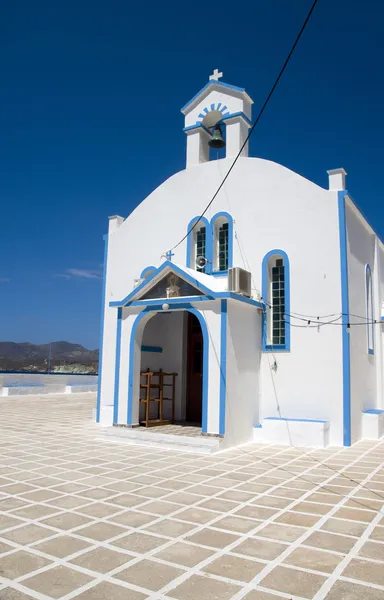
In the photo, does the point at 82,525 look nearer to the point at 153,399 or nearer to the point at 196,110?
the point at 153,399

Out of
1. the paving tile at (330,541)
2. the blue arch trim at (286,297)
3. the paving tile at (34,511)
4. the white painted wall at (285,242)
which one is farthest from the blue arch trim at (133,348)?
the paving tile at (330,541)

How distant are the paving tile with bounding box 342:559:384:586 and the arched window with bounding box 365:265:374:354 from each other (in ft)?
27.0

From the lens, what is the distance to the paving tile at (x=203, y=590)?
319cm

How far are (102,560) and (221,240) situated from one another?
8.66 m

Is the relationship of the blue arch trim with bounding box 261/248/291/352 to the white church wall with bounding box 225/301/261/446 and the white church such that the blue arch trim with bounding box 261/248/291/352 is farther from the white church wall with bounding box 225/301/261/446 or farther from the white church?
the white church wall with bounding box 225/301/261/446

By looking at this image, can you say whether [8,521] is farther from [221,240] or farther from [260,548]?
[221,240]

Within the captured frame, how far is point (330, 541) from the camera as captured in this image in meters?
4.26

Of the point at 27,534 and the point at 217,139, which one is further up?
the point at 217,139

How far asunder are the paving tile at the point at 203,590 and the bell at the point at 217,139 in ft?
34.2

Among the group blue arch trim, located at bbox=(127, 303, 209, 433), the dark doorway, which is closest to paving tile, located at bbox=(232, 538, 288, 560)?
blue arch trim, located at bbox=(127, 303, 209, 433)

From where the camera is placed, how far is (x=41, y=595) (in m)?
3.17

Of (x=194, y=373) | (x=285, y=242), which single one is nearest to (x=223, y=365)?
(x=194, y=373)

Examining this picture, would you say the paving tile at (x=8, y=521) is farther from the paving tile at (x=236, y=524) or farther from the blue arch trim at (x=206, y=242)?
the blue arch trim at (x=206, y=242)

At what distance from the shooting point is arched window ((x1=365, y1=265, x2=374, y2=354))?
1162 cm
